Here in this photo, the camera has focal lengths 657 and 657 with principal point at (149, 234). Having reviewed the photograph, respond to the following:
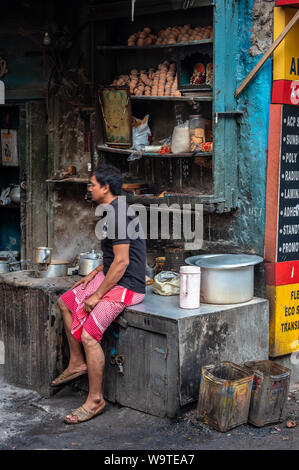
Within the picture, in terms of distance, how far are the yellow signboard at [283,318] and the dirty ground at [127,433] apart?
0.57 meters

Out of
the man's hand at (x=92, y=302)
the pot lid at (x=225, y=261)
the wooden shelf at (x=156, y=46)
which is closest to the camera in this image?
the man's hand at (x=92, y=302)

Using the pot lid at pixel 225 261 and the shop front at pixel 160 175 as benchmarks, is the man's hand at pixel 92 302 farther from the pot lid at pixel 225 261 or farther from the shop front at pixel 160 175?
the pot lid at pixel 225 261

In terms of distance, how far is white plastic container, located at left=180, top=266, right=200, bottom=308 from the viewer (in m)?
4.93

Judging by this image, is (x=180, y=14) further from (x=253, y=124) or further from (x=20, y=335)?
(x=20, y=335)

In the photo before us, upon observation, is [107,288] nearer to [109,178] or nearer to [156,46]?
[109,178]

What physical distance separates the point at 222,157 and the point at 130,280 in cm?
137

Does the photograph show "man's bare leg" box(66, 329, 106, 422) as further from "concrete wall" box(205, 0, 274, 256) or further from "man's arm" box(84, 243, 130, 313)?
"concrete wall" box(205, 0, 274, 256)

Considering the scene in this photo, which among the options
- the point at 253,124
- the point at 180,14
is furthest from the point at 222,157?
the point at 180,14

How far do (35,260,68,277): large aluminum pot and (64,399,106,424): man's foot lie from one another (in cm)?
134

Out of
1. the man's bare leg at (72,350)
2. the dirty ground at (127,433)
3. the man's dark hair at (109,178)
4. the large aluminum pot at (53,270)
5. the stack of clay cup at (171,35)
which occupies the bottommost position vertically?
the dirty ground at (127,433)

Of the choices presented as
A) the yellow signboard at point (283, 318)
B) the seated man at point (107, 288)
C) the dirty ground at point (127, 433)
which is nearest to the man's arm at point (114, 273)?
the seated man at point (107, 288)

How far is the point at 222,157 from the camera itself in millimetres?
5523

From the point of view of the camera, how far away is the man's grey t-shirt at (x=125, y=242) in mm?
4770

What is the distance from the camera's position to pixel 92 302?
4.87m
